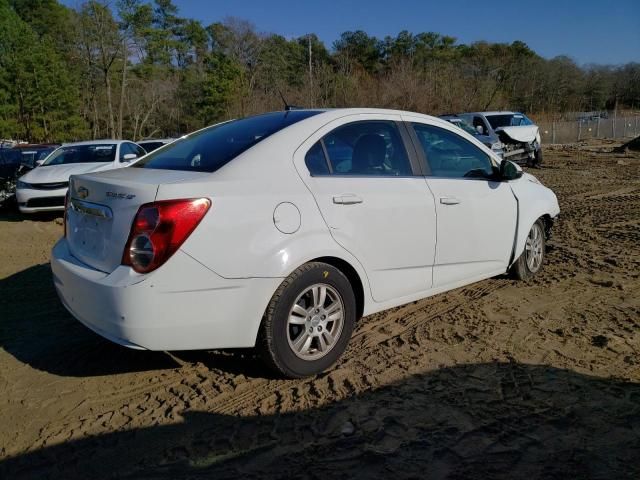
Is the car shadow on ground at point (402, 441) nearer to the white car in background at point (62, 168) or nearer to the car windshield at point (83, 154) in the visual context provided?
the white car in background at point (62, 168)

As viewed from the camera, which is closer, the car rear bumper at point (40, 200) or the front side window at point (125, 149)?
the car rear bumper at point (40, 200)

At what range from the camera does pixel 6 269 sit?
6105 mm

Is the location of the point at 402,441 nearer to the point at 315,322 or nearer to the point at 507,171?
the point at 315,322

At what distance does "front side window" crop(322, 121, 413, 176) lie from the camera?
11.0 ft

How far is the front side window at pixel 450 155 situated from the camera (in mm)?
3891

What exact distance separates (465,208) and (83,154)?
9.55m

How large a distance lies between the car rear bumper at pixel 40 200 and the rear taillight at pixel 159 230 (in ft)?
26.7

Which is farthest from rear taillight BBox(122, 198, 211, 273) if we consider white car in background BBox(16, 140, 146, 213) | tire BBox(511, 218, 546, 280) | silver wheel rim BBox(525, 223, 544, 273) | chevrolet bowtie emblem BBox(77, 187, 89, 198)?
white car in background BBox(16, 140, 146, 213)

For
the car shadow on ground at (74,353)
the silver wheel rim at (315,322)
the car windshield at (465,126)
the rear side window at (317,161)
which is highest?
the car windshield at (465,126)

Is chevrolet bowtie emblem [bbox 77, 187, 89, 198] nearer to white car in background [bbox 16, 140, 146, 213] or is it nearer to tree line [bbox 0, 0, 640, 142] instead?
white car in background [bbox 16, 140, 146, 213]

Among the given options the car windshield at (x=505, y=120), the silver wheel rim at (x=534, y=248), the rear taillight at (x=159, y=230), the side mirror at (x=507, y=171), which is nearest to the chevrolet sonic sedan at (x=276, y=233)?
the rear taillight at (x=159, y=230)

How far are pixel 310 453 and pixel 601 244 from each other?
553cm

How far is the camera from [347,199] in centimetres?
319

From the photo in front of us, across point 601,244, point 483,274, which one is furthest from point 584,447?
point 601,244
